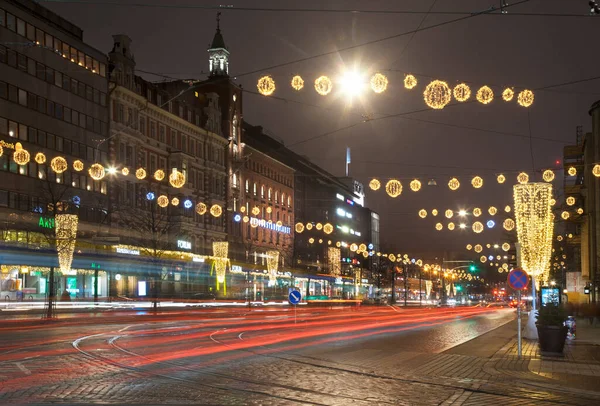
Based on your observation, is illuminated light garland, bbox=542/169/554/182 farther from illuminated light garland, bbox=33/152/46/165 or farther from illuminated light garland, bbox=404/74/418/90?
illuminated light garland, bbox=33/152/46/165

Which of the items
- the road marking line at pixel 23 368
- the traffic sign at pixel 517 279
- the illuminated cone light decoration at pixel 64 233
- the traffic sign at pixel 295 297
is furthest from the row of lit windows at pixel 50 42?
the traffic sign at pixel 517 279

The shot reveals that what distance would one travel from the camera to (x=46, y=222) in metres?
53.8

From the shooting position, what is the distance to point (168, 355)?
18.1 metres

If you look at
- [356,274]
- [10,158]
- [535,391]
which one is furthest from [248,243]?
[535,391]

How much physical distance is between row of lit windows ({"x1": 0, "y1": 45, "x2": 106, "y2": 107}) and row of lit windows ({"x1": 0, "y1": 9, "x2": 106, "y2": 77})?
147 cm

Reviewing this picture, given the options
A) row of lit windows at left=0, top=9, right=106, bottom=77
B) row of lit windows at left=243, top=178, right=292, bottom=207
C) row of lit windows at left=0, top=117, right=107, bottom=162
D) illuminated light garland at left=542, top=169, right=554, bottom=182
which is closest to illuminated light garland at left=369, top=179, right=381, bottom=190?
illuminated light garland at left=542, top=169, right=554, bottom=182

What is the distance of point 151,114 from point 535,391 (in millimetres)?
59806

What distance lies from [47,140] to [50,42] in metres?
7.25

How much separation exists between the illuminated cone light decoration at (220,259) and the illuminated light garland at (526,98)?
5449 centimetres

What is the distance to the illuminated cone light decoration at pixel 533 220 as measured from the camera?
2525 centimetres

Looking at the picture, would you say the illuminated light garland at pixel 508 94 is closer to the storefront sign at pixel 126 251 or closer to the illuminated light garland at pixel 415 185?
the illuminated light garland at pixel 415 185

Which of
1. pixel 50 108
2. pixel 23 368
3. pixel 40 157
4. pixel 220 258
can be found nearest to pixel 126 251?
pixel 50 108

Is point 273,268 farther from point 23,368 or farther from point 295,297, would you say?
point 23,368

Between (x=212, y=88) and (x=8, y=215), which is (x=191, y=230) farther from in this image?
(x=8, y=215)
